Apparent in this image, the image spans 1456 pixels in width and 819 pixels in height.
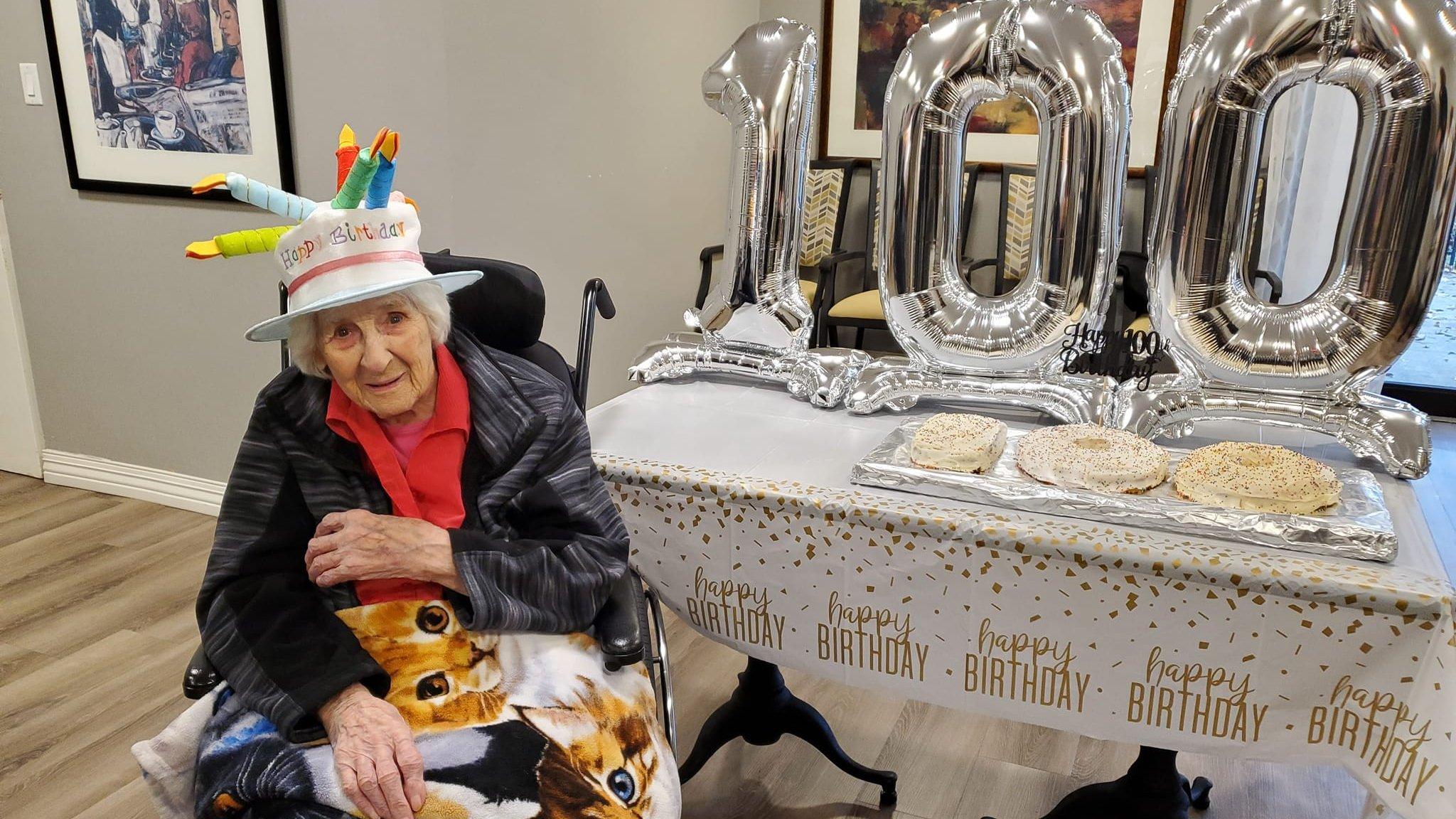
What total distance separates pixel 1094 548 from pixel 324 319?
3.13ft

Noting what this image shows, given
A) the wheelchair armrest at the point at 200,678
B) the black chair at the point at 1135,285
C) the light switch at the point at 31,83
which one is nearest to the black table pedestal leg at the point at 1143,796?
the wheelchair armrest at the point at 200,678

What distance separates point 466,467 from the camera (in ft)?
4.23

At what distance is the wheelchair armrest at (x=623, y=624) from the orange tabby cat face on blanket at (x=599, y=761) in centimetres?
6

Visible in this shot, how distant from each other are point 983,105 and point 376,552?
355 centimetres

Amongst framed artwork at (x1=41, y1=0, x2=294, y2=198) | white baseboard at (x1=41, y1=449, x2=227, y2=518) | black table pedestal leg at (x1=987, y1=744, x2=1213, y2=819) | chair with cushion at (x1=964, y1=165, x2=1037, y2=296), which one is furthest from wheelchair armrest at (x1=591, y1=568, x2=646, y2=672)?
chair with cushion at (x1=964, y1=165, x2=1037, y2=296)

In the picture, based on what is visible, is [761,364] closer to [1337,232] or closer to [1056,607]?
[1056,607]

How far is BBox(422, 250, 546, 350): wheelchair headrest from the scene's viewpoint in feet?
4.88

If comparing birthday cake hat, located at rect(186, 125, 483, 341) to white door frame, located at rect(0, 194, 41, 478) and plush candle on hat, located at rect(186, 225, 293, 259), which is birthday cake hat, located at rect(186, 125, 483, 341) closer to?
plush candle on hat, located at rect(186, 225, 293, 259)

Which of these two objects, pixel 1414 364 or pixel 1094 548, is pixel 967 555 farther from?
pixel 1414 364

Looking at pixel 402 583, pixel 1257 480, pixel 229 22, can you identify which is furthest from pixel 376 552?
pixel 229 22

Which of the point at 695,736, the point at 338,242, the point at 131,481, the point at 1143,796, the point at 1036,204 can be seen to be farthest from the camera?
the point at 131,481

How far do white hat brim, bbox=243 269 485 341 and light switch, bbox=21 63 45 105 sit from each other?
2403 mm

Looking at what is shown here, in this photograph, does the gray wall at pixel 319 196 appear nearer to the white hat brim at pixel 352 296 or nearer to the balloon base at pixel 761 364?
the balloon base at pixel 761 364

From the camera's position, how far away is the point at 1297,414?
53.0 inches
